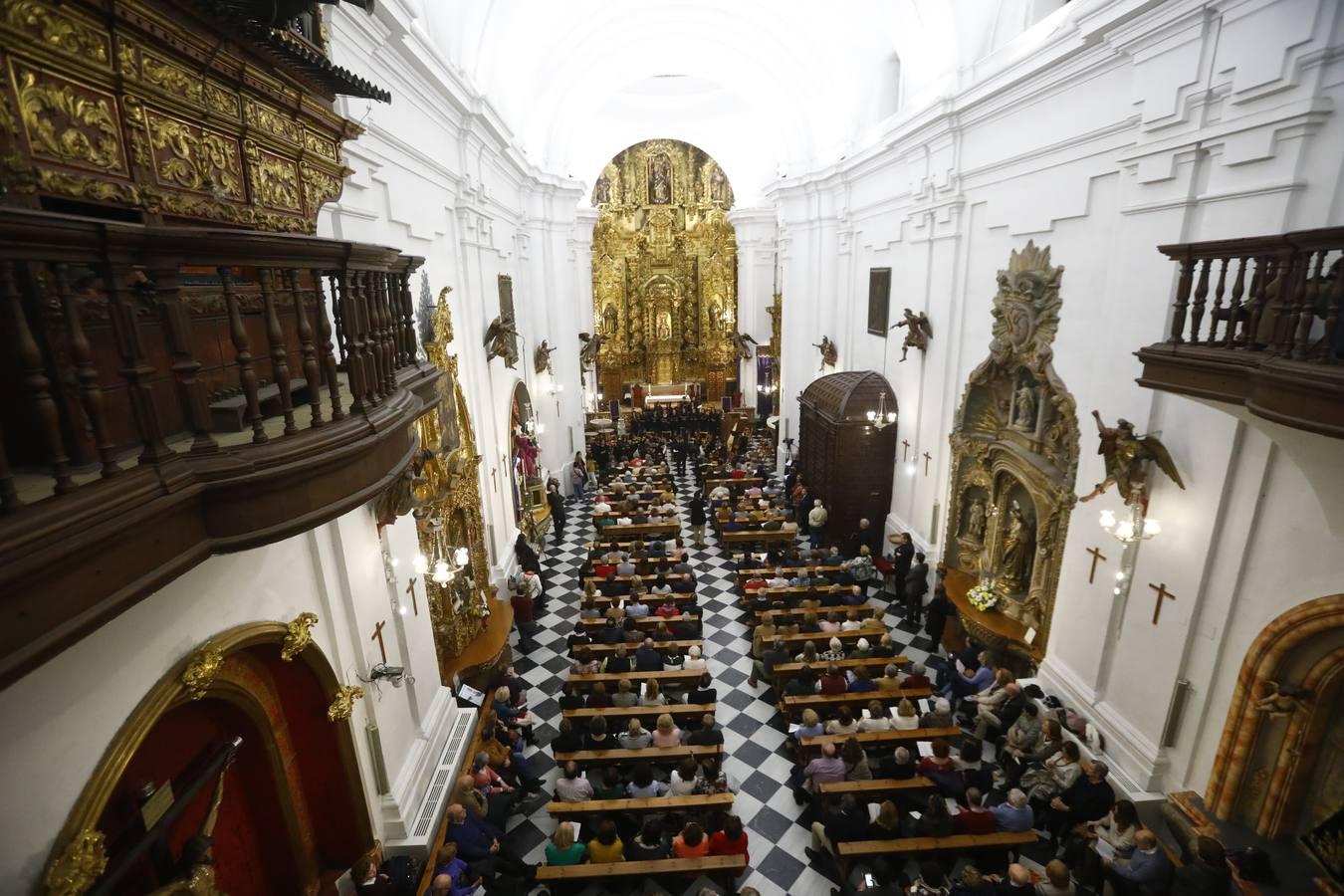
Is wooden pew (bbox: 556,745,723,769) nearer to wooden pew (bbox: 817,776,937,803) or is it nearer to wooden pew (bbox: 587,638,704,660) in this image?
wooden pew (bbox: 817,776,937,803)

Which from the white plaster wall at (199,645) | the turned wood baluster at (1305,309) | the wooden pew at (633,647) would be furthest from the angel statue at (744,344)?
the turned wood baluster at (1305,309)

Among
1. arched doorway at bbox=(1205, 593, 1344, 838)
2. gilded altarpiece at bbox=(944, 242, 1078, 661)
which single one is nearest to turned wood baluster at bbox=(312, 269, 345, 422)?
arched doorway at bbox=(1205, 593, 1344, 838)

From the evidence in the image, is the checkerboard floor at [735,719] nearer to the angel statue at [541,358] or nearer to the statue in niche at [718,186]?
the angel statue at [541,358]

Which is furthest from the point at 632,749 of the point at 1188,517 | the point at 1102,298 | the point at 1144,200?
the point at 1144,200

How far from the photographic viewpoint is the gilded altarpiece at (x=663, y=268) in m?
25.7

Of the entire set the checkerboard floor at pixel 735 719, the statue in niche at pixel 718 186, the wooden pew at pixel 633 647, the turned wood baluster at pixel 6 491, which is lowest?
the checkerboard floor at pixel 735 719

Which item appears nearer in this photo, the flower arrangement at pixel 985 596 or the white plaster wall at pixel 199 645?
the white plaster wall at pixel 199 645

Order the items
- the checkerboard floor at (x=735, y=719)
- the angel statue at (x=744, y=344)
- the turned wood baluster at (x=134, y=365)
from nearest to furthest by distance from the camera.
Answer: the turned wood baluster at (x=134, y=365) < the checkerboard floor at (x=735, y=719) < the angel statue at (x=744, y=344)

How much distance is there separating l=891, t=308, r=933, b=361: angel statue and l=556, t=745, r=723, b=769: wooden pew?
6853 mm

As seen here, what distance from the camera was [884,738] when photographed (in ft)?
22.9

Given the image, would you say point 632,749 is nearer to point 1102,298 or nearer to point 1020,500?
point 1020,500

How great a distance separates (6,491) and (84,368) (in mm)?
424

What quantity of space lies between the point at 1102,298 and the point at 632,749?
684 centimetres

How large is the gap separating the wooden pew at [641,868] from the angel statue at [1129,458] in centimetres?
480
